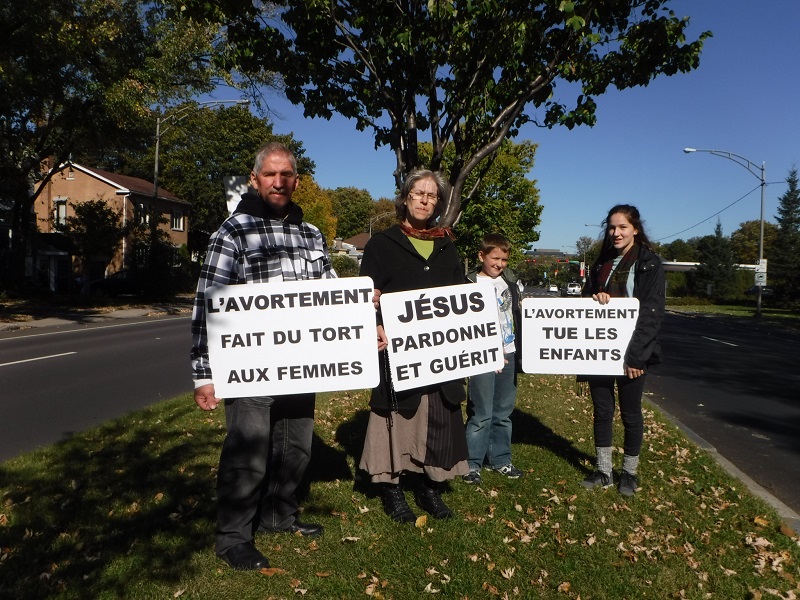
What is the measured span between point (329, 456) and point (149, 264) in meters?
28.9

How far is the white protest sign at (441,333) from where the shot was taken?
3.96m

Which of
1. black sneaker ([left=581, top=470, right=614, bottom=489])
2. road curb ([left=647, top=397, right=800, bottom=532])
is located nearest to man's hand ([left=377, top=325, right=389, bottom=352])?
black sneaker ([left=581, top=470, right=614, bottom=489])

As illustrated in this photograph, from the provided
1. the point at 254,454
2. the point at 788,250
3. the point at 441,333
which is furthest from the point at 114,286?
the point at 788,250

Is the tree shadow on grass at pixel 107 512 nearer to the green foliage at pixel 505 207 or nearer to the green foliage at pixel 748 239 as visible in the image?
the green foliage at pixel 505 207

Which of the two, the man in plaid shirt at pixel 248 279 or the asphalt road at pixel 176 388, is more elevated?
the man in plaid shirt at pixel 248 279

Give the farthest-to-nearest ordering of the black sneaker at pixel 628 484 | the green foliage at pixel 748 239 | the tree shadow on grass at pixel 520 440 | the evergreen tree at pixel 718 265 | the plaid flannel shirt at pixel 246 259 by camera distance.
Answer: the green foliage at pixel 748 239
the evergreen tree at pixel 718 265
the tree shadow on grass at pixel 520 440
the black sneaker at pixel 628 484
the plaid flannel shirt at pixel 246 259

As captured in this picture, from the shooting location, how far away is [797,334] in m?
25.3

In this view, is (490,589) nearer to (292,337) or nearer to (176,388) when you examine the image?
(292,337)

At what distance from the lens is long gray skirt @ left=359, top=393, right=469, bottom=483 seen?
13.5ft

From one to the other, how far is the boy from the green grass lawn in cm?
18

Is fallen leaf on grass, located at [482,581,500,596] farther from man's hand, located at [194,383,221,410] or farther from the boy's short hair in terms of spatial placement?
the boy's short hair

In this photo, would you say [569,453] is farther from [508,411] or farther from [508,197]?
[508,197]

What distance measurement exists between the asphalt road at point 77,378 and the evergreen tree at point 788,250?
39.7m

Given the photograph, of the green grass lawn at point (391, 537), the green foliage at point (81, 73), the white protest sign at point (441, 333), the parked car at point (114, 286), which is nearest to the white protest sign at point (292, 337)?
the white protest sign at point (441, 333)
